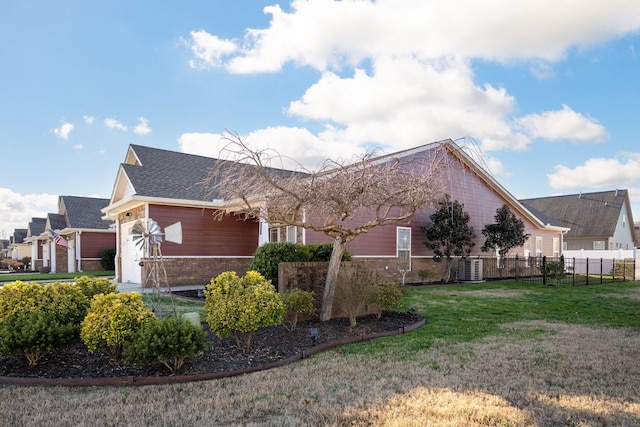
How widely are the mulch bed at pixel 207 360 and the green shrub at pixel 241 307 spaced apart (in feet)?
0.93

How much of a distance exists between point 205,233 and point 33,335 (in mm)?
10494

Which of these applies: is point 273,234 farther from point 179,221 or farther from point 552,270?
point 552,270

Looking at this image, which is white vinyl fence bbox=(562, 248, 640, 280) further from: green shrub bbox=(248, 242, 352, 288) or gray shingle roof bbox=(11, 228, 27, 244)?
gray shingle roof bbox=(11, 228, 27, 244)

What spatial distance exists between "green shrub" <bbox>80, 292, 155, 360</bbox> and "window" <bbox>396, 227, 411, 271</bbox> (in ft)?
42.7

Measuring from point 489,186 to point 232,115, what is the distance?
14.1 m

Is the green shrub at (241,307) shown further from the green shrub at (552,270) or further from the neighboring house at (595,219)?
the neighboring house at (595,219)

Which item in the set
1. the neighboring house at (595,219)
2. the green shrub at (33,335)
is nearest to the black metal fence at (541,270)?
the neighboring house at (595,219)

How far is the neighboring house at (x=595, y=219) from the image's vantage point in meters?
32.5

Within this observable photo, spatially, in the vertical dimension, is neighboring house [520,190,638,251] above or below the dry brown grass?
above

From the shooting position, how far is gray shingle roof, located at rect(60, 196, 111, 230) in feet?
87.0

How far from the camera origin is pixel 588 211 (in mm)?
34094

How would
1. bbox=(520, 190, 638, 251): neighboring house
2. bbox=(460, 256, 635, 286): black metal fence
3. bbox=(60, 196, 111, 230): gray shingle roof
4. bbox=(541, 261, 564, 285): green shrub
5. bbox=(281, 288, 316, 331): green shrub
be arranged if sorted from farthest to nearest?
bbox=(520, 190, 638, 251): neighboring house, bbox=(60, 196, 111, 230): gray shingle roof, bbox=(460, 256, 635, 286): black metal fence, bbox=(541, 261, 564, 285): green shrub, bbox=(281, 288, 316, 331): green shrub

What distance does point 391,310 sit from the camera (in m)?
9.16

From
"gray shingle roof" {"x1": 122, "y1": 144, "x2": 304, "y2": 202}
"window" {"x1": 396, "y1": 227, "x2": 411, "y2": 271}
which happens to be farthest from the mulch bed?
"window" {"x1": 396, "y1": 227, "x2": 411, "y2": 271}
